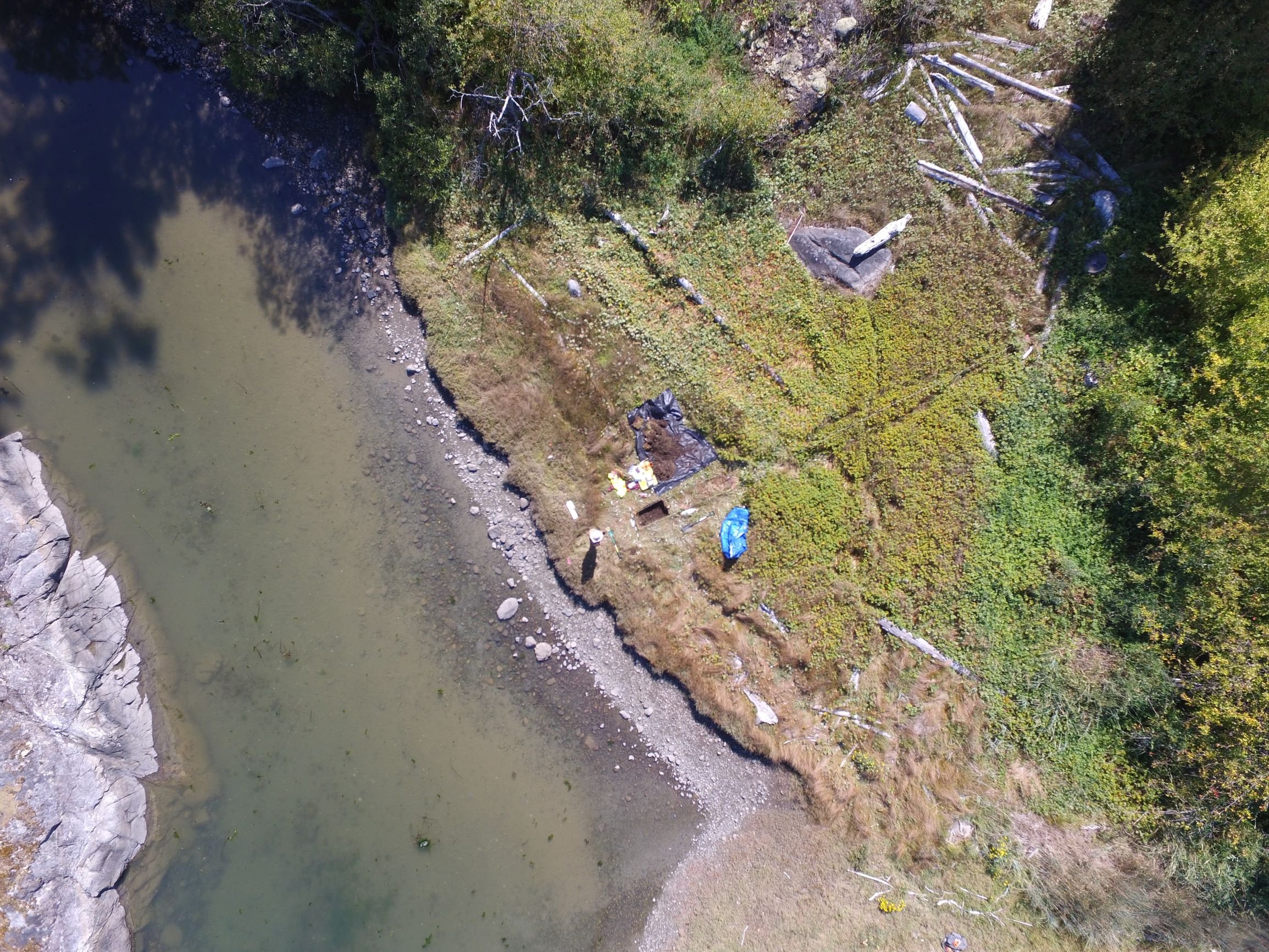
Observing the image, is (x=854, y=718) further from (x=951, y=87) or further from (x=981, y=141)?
(x=951, y=87)

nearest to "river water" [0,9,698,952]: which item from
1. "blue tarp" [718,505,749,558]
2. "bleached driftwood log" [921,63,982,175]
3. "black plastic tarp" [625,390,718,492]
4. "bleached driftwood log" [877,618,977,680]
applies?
"black plastic tarp" [625,390,718,492]

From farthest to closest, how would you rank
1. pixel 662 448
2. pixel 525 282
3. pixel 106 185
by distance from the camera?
pixel 106 185 < pixel 662 448 < pixel 525 282

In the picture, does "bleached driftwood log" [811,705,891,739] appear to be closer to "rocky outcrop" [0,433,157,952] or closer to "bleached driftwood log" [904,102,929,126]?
"bleached driftwood log" [904,102,929,126]

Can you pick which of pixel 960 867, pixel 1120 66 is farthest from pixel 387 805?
pixel 1120 66

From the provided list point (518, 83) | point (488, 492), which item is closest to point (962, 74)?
point (518, 83)

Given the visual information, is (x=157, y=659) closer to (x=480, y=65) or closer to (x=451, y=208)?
(x=451, y=208)

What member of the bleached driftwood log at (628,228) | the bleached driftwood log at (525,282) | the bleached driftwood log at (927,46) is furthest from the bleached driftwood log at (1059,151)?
the bleached driftwood log at (525,282)

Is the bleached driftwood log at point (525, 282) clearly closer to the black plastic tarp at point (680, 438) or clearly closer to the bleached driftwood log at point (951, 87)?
the black plastic tarp at point (680, 438)
